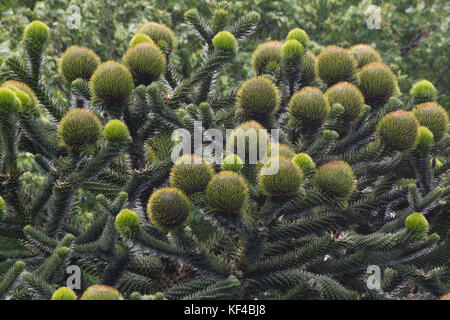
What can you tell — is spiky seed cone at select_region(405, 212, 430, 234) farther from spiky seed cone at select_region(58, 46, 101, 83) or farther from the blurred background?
the blurred background

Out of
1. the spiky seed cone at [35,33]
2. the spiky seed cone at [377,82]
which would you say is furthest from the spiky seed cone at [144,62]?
the spiky seed cone at [377,82]

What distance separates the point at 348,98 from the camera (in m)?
3.39

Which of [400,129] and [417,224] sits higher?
[400,129]

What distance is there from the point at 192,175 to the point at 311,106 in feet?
3.10

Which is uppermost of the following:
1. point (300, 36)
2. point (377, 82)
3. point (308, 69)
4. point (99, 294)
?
point (300, 36)

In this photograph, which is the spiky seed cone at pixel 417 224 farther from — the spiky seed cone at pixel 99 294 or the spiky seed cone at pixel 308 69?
the spiky seed cone at pixel 99 294

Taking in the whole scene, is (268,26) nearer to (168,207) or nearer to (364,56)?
(364,56)

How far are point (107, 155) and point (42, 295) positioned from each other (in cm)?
79

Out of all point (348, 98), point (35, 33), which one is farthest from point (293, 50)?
point (35, 33)

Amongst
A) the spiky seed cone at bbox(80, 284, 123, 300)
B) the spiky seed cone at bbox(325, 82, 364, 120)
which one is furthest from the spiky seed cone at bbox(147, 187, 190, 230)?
the spiky seed cone at bbox(325, 82, 364, 120)

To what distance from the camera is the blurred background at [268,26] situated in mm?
9570

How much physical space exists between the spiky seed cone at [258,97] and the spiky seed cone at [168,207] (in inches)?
32.7

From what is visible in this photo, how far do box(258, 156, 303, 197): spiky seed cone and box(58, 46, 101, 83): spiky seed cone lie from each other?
1407mm

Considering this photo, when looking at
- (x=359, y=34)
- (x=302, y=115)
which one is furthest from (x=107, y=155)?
(x=359, y=34)
